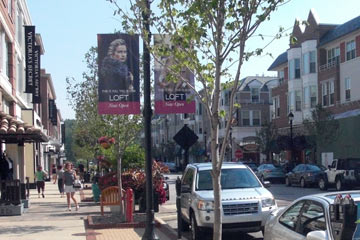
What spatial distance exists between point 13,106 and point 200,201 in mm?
19043

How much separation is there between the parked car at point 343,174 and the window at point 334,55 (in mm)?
15150

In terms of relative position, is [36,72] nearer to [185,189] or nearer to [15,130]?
[15,130]

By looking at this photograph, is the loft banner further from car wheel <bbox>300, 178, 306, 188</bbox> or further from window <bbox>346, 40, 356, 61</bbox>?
window <bbox>346, 40, 356, 61</bbox>

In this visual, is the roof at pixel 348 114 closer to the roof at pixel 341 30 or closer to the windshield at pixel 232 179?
the roof at pixel 341 30

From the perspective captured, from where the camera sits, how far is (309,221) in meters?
6.69

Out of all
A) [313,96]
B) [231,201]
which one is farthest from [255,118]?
[231,201]

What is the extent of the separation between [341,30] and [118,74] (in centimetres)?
3154

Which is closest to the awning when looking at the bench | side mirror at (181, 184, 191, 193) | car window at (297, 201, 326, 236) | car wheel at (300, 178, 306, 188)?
the bench

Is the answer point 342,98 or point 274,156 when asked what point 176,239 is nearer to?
point 342,98

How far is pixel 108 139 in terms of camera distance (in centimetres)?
1655

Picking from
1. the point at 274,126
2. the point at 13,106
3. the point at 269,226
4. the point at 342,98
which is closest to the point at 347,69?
the point at 342,98

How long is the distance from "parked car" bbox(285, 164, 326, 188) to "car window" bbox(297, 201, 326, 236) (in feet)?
74.7

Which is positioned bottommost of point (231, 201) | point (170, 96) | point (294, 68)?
point (231, 201)

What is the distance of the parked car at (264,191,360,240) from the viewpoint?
5.88 m
